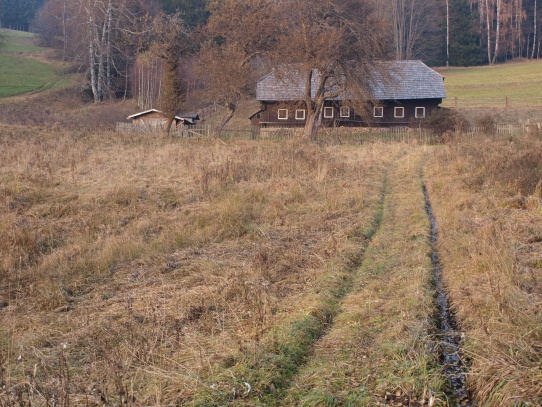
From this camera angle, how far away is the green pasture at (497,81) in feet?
176

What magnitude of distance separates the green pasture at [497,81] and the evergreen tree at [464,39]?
8.06ft

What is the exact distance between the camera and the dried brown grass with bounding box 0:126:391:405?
4.85 m

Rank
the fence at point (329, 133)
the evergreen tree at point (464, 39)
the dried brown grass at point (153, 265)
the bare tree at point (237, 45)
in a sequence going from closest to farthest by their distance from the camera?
the dried brown grass at point (153, 265) → the fence at point (329, 133) → the bare tree at point (237, 45) → the evergreen tree at point (464, 39)

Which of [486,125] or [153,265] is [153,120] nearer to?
[486,125]

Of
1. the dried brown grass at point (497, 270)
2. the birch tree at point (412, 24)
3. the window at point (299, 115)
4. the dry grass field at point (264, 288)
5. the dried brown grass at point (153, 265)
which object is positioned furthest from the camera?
the birch tree at point (412, 24)

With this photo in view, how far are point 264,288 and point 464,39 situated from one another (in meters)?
73.2

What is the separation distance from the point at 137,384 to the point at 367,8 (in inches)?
1279

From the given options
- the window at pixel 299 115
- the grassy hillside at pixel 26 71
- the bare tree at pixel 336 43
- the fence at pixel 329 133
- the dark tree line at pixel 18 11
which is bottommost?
the fence at pixel 329 133

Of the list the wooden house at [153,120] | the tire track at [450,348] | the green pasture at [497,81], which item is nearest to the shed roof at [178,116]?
the wooden house at [153,120]

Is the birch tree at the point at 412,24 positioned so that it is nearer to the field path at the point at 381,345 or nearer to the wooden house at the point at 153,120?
the wooden house at the point at 153,120

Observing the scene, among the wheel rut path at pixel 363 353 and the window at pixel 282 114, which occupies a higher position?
the window at pixel 282 114

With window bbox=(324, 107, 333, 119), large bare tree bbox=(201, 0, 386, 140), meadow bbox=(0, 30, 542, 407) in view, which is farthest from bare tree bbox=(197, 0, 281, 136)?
meadow bbox=(0, 30, 542, 407)

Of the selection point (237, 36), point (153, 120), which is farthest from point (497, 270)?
point (153, 120)

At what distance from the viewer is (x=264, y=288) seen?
6832 millimetres
